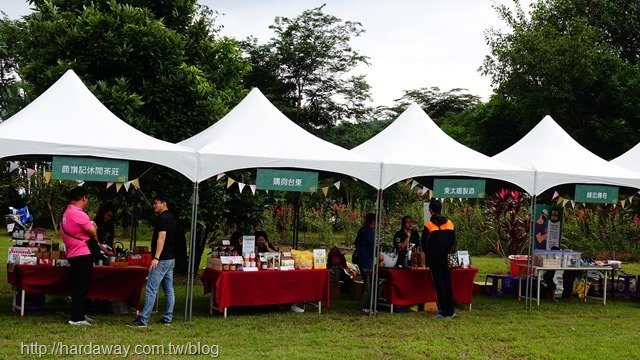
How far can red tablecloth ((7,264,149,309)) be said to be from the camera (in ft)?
28.1

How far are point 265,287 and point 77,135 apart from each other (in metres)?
2.93

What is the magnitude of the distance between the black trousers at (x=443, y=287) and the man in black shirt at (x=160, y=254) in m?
3.45

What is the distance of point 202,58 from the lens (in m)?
13.6

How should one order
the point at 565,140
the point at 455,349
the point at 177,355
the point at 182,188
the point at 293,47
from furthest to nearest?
the point at 293,47, the point at 182,188, the point at 565,140, the point at 455,349, the point at 177,355

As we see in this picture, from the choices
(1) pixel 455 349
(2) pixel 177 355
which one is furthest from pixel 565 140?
(2) pixel 177 355

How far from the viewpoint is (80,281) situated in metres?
8.23

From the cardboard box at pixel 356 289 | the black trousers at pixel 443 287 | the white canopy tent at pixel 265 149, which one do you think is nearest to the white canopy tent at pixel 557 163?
the black trousers at pixel 443 287

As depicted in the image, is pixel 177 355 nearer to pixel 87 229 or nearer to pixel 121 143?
pixel 87 229

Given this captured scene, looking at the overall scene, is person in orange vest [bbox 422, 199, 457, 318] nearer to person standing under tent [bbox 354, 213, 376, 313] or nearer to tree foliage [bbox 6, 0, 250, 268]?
person standing under tent [bbox 354, 213, 376, 313]

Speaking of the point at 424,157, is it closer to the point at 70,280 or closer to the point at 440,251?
the point at 440,251

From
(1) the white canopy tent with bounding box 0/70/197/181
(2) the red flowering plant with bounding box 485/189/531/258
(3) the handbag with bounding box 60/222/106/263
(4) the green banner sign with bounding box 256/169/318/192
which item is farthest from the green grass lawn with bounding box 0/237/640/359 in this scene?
(2) the red flowering plant with bounding box 485/189/531/258

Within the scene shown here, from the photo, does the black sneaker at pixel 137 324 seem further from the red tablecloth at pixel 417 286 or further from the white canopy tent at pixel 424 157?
the white canopy tent at pixel 424 157

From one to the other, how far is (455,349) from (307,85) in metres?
21.2

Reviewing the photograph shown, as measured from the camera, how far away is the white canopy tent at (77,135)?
317 inches
